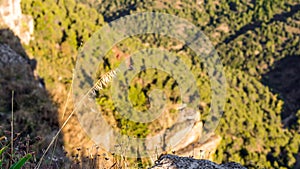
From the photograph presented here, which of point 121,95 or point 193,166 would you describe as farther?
point 121,95

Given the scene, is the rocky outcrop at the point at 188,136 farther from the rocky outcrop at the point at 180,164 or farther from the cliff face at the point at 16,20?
the cliff face at the point at 16,20

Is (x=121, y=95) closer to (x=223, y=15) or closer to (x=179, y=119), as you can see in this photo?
(x=179, y=119)

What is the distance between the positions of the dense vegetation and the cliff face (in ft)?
1.52

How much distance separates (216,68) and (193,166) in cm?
3747

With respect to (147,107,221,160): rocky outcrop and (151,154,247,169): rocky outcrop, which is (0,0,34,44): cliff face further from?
(151,154,247,169): rocky outcrop

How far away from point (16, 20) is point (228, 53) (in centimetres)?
6108

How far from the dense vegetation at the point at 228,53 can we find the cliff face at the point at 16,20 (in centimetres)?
46

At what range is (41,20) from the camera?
13898 mm

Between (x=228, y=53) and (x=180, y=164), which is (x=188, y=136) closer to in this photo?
(x=180, y=164)

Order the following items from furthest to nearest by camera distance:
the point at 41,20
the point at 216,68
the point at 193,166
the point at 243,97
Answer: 1. the point at 243,97
2. the point at 216,68
3. the point at 41,20
4. the point at 193,166

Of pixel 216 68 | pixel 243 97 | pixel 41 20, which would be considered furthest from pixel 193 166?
pixel 243 97

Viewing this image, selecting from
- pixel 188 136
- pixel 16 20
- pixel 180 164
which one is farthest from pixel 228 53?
pixel 180 164

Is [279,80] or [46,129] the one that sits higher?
[279,80]

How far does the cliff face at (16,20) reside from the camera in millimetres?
11211
